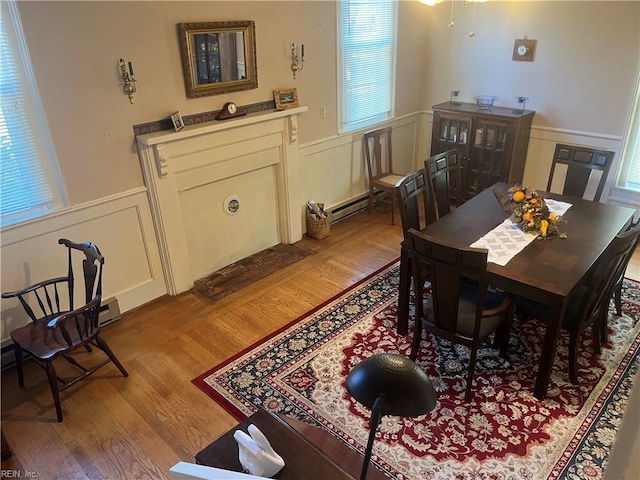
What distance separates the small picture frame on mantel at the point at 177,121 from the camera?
11.1 ft

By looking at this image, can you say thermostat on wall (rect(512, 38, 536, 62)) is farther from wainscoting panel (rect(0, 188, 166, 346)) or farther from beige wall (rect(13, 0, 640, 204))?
wainscoting panel (rect(0, 188, 166, 346))

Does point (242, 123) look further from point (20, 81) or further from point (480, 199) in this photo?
point (480, 199)

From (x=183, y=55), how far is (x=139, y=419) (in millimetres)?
2451

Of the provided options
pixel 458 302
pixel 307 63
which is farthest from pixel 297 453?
pixel 307 63

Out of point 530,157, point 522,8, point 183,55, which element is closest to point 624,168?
point 530,157

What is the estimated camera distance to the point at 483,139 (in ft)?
16.1

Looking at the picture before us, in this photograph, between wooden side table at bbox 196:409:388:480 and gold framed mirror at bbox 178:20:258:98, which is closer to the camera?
wooden side table at bbox 196:409:388:480

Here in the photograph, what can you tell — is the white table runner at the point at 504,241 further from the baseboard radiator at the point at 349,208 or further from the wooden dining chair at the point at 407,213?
the baseboard radiator at the point at 349,208

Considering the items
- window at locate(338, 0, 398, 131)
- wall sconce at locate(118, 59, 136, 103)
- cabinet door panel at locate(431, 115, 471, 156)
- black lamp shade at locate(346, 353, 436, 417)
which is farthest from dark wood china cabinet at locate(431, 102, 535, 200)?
black lamp shade at locate(346, 353, 436, 417)

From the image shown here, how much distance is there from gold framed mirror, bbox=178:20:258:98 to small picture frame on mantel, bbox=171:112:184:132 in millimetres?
189

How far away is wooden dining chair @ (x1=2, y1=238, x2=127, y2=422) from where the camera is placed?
104 inches

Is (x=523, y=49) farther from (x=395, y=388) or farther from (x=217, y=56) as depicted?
(x=395, y=388)

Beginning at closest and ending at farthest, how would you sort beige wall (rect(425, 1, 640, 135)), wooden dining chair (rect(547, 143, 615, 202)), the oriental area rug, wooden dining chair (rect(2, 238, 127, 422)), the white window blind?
the oriental area rug, wooden dining chair (rect(2, 238, 127, 422)), wooden dining chair (rect(547, 143, 615, 202)), beige wall (rect(425, 1, 640, 135)), the white window blind

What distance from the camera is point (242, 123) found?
12.5ft
